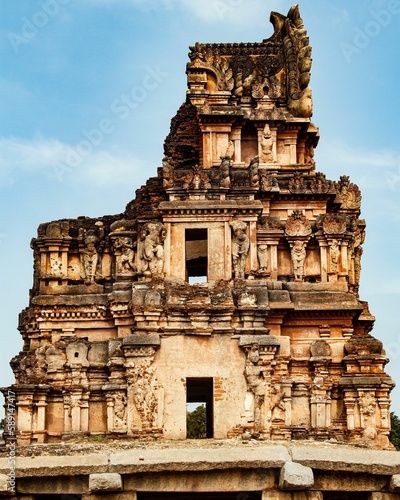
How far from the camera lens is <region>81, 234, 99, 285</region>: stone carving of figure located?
2553cm

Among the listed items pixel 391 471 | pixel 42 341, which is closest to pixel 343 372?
pixel 42 341

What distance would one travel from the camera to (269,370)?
2300 cm

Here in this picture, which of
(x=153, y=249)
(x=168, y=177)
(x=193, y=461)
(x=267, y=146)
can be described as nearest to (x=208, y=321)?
(x=153, y=249)

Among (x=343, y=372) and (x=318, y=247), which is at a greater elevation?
(x=318, y=247)

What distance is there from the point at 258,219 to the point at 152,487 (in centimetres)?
1165

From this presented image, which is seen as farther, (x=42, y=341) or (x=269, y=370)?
(x=42, y=341)

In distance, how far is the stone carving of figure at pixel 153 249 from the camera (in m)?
24.3

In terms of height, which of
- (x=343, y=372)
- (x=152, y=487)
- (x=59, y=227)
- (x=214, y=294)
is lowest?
(x=152, y=487)

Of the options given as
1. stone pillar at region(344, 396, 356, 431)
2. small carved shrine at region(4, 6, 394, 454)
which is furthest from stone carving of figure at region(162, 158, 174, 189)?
stone pillar at region(344, 396, 356, 431)

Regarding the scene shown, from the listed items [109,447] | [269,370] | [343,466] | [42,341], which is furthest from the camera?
[42,341]

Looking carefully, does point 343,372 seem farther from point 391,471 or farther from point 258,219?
point 391,471

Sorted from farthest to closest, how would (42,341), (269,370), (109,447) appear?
(42,341) < (269,370) < (109,447)

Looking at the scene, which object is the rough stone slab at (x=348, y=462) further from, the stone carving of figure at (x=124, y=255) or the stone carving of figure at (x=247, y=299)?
the stone carving of figure at (x=124, y=255)

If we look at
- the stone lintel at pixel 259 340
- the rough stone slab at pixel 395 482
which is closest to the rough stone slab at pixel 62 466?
the rough stone slab at pixel 395 482
